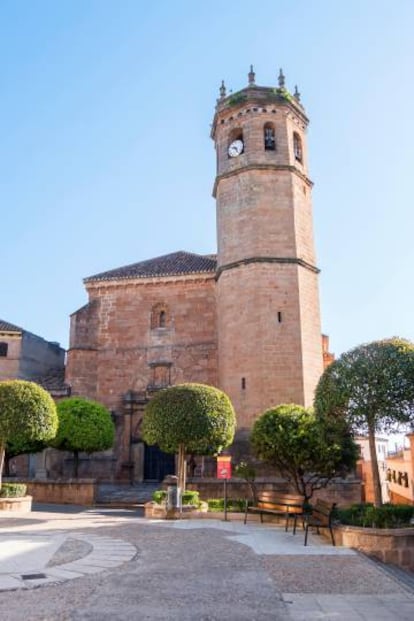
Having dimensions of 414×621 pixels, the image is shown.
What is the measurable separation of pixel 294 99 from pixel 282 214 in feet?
22.6

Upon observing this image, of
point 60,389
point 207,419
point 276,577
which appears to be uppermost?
point 60,389

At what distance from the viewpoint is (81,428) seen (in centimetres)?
2091

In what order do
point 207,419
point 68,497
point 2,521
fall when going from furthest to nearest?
point 68,497, point 207,419, point 2,521

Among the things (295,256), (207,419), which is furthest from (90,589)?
(295,256)

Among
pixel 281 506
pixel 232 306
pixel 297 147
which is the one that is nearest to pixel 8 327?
pixel 232 306

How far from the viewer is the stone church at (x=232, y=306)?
22.1 metres

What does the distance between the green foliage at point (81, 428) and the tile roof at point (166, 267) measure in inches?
331

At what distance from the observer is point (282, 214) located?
23.9 m

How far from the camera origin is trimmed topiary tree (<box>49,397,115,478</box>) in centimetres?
2081

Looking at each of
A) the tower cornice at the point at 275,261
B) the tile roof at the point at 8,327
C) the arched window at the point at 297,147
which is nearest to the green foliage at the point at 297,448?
the tower cornice at the point at 275,261

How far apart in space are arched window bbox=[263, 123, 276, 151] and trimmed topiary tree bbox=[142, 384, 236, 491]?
13806 mm

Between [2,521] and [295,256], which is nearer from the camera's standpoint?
[2,521]

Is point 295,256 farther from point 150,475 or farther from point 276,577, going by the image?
point 276,577

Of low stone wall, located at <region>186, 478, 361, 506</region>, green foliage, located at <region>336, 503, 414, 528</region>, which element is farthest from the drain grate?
low stone wall, located at <region>186, 478, 361, 506</region>
